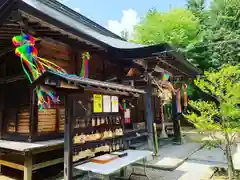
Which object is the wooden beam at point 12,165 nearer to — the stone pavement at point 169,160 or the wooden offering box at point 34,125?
the wooden offering box at point 34,125

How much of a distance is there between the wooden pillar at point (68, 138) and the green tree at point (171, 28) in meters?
12.6

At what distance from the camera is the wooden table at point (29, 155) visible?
147 inches

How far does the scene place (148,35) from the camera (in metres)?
15.6

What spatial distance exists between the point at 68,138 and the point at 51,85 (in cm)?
91

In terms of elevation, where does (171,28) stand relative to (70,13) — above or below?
above

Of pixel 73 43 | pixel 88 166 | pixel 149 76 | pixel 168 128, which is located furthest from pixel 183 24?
pixel 88 166

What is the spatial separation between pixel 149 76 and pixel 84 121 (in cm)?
316

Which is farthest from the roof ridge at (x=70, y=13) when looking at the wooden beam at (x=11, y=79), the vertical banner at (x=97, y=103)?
the vertical banner at (x=97, y=103)

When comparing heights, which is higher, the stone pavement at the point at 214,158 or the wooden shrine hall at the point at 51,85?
the wooden shrine hall at the point at 51,85

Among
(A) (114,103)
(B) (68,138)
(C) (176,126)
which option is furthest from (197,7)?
(B) (68,138)

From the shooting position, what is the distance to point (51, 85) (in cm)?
267

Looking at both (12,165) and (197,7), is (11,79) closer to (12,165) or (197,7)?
(12,165)

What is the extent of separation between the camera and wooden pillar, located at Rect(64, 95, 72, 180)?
2838 millimetres

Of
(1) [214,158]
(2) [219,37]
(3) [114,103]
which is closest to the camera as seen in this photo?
(3) [114,103]
